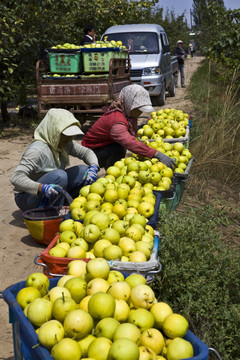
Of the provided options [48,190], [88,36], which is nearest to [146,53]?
[88,36]

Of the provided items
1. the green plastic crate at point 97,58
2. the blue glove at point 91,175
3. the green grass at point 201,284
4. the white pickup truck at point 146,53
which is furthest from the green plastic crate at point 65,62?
the green grass at point 201,284

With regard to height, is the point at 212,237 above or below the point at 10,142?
above

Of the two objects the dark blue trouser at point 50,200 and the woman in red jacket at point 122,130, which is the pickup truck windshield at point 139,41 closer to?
the woman in red jacket at point 122,130

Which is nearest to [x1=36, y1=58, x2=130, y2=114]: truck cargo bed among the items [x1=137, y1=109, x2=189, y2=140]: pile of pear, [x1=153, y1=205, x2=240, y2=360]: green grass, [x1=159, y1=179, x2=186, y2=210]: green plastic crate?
[x1=137, y1=109, x2=189, y2=140]: pile of pear

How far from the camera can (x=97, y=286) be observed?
90.3 inches

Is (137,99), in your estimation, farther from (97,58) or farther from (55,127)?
(97,58)

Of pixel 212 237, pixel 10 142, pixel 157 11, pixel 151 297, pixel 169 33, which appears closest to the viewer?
pixel 151 297

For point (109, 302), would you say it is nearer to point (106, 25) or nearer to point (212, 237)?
point (212, 237)

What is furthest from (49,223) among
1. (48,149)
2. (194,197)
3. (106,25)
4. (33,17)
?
(106,25)

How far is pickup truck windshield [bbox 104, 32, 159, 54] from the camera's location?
12.9 meters

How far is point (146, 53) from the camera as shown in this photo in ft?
42.6

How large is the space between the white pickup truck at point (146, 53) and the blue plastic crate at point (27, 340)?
11.2 metres

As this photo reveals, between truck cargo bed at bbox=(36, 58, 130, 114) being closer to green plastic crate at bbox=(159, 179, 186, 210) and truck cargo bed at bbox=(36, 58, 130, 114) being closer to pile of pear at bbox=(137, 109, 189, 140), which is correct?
pile of pear at bbox=(137, 109, 189, 140)

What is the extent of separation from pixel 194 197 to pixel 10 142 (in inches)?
209
